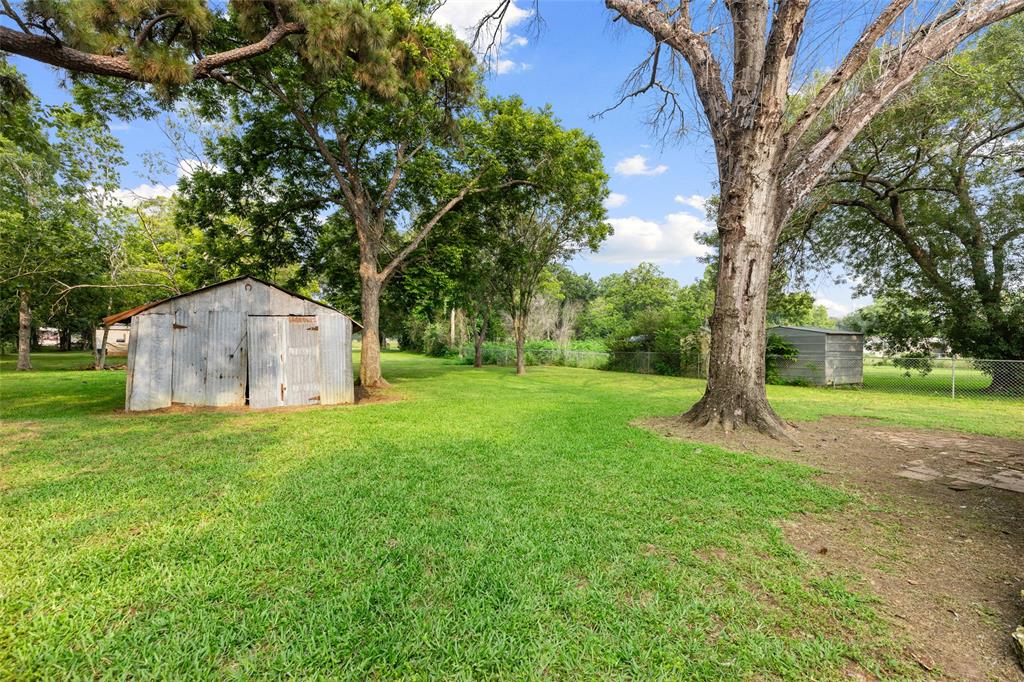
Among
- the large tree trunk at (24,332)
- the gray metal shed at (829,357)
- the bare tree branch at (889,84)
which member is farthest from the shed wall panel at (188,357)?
the gray metal shed at (829,357)

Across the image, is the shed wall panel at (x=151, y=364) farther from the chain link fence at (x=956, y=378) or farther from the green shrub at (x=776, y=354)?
the chain link fence at (x=956, y=378)

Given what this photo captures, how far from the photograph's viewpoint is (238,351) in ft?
30.4

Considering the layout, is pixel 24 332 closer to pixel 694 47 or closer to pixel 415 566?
pixel 415 566

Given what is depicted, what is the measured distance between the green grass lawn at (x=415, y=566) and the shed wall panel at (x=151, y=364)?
9.92 feet

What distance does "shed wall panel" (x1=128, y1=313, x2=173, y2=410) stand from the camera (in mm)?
8453

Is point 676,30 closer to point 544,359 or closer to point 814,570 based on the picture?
point 814,570

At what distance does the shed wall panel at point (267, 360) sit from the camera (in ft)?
30.7

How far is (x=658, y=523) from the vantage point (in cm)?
329

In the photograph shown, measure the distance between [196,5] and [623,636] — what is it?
821 centimetres

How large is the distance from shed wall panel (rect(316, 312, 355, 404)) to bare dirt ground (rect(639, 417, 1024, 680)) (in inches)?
329

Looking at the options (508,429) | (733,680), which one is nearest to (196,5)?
(508,429)

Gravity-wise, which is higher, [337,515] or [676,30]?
[676,30]

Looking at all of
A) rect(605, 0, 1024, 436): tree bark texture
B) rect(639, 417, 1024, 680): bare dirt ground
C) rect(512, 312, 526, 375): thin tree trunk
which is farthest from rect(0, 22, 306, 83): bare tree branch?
rect(512, 312, 526, 375): thin tree trunk

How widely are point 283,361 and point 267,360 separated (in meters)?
0.33
